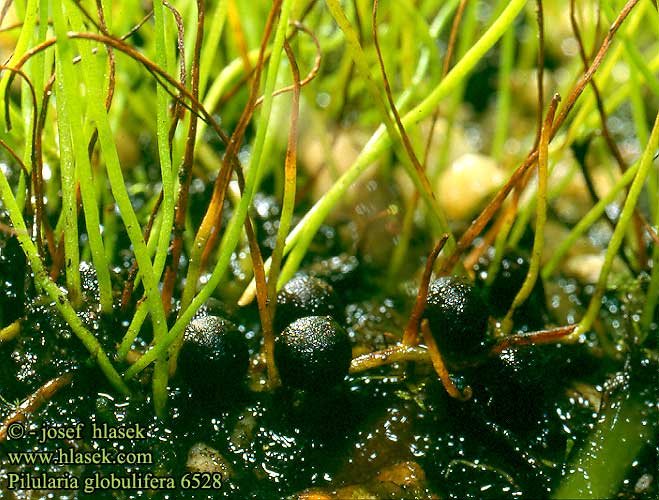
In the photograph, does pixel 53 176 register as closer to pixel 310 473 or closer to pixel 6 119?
pixel 6 119

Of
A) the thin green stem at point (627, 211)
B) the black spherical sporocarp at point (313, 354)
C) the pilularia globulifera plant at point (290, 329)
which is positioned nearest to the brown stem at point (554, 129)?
the pilularia globulifera plant at point (290, 329)

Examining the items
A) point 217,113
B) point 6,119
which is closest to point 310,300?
point 6,119

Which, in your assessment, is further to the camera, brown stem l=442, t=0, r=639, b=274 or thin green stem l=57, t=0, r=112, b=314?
brown stem l=442, t=0, r=639, b=274

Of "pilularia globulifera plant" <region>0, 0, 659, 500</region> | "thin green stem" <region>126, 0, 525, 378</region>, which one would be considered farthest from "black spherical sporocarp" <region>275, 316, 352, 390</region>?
"thin green stem" <region>126, 0, 525, 378</region>

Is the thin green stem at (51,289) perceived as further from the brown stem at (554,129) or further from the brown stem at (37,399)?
the brown stem at (554,129)

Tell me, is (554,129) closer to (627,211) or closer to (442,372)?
(627,211)

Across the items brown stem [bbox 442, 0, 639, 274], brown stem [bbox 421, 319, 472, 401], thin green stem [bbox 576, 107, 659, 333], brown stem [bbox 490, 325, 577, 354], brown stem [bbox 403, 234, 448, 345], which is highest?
brown stem [bbox 442, 0, 639, 274]

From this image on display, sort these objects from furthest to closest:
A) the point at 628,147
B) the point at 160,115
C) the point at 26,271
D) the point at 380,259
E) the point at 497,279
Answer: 1. the point at 628,147
2. the point at 380,259
3. the point at 497,279
4. the point at 26,271
5. the point at 160,115

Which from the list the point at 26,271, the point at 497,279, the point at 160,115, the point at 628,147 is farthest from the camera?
the point at 628,147

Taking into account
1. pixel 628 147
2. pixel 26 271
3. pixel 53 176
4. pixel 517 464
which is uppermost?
pixel 628 147

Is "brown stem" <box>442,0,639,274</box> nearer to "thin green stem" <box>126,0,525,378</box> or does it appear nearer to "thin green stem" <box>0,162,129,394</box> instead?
"thin green stem" <box>126,0,525,378</box>

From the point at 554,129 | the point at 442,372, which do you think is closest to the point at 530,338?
the point at 442,372
